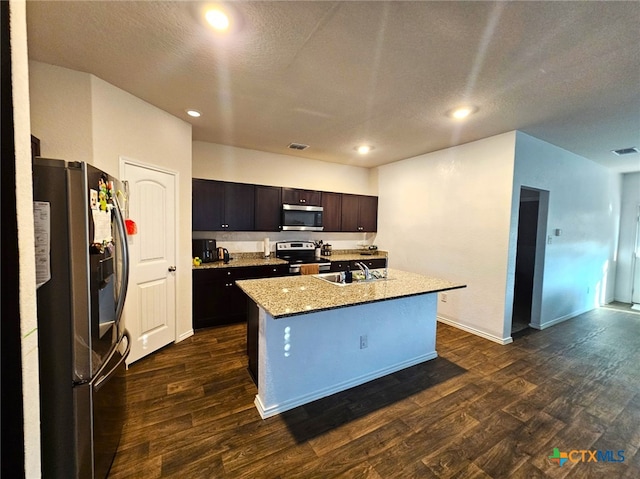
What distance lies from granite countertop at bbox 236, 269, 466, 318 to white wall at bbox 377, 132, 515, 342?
121 centimetres

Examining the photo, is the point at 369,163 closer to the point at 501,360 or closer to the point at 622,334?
the point at 501,360

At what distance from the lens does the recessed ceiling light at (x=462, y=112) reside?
104 inches

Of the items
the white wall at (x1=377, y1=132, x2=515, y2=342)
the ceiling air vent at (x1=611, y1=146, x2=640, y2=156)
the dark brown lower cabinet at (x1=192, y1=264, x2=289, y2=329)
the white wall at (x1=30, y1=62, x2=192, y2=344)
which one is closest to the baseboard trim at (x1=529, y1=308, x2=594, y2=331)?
the white wall at (x1=377, y1=132, x2=515, y2=342)

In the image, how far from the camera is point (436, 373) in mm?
2672

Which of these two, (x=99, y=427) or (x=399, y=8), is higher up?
(x=399, y=8)

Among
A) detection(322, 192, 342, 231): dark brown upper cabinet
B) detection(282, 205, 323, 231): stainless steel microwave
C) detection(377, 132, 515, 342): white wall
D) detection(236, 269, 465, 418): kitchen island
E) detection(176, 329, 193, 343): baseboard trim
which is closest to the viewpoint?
detection(236, 269, 465, 418): kitchen island

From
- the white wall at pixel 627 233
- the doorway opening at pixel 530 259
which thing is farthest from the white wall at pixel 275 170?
the white wall at pixel 627 233

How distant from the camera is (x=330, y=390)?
2.32m

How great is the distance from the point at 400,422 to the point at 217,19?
9.75 feet

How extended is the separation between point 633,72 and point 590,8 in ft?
3.43

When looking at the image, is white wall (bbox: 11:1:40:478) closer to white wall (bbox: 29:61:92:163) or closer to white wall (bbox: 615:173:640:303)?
white wall (bbox: 29:61:92:163)

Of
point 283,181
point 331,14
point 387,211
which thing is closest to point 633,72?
point 331,14

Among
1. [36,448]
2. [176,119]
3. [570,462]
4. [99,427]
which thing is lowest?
[570,462]

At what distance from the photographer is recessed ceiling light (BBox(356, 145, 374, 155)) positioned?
13.3 ft
